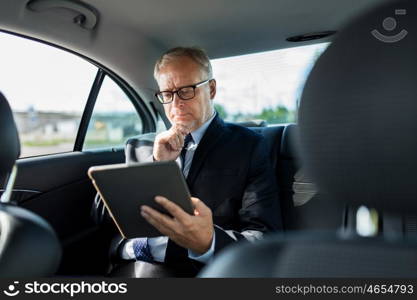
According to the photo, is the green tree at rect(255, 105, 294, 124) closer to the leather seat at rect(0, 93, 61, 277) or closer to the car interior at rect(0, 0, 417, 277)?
the car interior at rect(0, 0, 417, 277)

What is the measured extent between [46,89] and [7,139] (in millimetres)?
1098

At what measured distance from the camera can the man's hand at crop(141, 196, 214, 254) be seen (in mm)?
1124

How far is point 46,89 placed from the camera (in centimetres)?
209

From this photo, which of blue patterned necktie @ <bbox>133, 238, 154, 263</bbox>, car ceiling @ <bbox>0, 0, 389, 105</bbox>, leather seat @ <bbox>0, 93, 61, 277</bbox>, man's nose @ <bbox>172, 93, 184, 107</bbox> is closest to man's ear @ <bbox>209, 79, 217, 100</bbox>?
man's nose @ <bbox>172, 93, 184, 107</bbox>

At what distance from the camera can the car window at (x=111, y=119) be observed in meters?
2.43

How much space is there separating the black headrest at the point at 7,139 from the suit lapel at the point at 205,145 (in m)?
0.64

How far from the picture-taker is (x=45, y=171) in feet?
6.75

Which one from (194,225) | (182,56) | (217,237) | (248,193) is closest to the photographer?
(194,225)

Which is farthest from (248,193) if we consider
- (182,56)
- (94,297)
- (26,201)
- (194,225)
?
(26,201)

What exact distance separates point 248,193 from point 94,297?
86 cm

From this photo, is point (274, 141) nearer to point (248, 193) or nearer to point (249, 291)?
point (248, 193)

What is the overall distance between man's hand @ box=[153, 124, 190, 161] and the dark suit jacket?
0.24ft

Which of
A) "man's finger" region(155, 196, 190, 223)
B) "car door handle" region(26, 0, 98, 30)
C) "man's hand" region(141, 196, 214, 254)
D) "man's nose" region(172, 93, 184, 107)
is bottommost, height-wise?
"man's hand" region(141, 196, 214, 254)

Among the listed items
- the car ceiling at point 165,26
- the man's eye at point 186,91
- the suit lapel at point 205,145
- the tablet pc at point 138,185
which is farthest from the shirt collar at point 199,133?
the car ceiling at point 165,26
